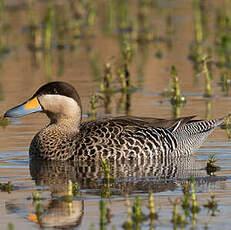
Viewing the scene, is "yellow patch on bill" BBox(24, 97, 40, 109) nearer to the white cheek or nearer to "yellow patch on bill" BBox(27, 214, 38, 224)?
the white cheek

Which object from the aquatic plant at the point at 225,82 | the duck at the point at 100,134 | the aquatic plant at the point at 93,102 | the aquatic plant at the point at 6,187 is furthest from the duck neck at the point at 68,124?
the aquatic plant at the point at 225,82

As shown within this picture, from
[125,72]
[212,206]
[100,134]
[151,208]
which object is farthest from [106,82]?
[151,208]

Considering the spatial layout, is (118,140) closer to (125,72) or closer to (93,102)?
(93,102)

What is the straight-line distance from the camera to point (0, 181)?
9633mm

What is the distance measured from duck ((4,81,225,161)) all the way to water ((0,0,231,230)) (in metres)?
0.23

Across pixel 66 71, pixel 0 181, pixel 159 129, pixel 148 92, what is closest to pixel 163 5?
pixel 66 71

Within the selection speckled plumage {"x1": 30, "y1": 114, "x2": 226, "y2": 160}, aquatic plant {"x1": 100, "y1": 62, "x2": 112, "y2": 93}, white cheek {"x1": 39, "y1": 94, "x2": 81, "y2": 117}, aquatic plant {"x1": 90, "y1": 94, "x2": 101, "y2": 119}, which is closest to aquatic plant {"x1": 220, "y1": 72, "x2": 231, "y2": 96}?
aquatic plant {"x1": 100, "y1": 62, "x2": 112, "y2": 93}

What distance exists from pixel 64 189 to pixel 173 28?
13.5 metres

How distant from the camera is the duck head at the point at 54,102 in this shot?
1140 centimetres

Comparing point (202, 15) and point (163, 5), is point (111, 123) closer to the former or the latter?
point (202, 15)

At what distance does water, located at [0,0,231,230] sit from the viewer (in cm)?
819

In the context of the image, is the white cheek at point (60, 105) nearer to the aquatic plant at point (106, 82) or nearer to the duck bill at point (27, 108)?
the duck bill at point (27, 108)

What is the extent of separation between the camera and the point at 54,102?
1145 centimetres

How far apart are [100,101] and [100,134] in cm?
368
